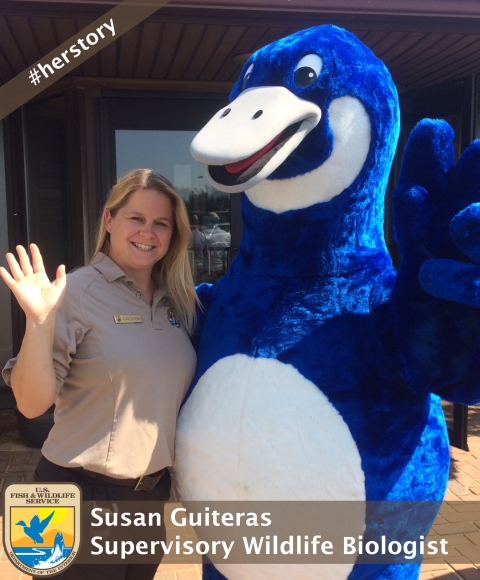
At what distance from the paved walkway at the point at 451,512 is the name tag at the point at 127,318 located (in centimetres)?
170

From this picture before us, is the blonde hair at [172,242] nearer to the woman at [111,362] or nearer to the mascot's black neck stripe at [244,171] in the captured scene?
the woman at [111,362]

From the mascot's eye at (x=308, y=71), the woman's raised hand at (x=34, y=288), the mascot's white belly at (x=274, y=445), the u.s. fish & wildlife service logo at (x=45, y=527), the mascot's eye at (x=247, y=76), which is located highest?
the mascot's eye at (x=247, y=76)

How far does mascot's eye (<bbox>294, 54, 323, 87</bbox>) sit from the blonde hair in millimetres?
555

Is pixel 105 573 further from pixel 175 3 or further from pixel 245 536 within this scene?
pixel 175 3

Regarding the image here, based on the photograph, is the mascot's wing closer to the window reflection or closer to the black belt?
the black belt

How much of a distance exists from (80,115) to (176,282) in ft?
10.4

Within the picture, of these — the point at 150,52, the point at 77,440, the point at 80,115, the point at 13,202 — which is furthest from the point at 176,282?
the point at 13,202

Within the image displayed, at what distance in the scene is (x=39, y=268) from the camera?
1492 millimetres

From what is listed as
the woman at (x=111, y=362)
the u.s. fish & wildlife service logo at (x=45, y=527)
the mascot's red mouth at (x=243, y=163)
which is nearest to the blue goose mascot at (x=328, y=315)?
the mascot's red mouth at (x=243, y=163)

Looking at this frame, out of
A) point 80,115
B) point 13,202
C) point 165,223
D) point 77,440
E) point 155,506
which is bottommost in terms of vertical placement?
point 155,506

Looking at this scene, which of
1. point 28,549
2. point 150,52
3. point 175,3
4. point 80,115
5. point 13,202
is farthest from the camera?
point 13,202

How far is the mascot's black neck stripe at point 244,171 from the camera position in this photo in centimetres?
121

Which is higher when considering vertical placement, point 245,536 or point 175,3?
point 175,3

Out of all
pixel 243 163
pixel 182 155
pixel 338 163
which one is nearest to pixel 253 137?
pixel 243 163
